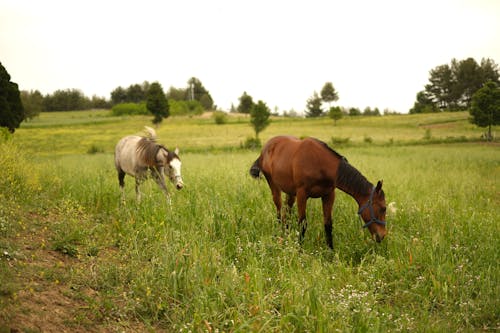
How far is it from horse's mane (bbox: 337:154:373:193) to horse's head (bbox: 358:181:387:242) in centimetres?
18

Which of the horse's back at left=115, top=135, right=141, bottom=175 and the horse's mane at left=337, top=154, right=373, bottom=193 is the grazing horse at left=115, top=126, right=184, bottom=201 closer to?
the horse's back at left=115, top=135, right=141, bottom=175

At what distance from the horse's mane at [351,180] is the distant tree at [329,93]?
88204 mm

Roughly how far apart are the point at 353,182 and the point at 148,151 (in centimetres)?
526

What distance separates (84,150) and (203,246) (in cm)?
3474

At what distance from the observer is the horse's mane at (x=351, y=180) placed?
5633mm

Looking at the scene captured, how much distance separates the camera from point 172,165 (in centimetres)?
798

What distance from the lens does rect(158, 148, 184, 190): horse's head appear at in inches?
313

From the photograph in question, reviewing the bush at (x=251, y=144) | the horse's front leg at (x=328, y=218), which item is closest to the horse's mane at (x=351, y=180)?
the horse's front leg at (x=328, y=218)

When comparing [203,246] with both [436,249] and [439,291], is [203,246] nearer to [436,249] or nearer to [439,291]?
[439,291]

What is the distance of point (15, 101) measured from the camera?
74.7ft

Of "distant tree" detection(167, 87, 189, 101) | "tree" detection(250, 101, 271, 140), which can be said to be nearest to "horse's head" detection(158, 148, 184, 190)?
"tree" detection(250, 101, 271, 140)

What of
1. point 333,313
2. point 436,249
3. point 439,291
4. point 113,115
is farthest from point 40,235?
point 113,115

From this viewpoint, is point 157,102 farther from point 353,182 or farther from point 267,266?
point 267,266

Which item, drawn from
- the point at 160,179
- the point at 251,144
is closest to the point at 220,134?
the point at 251,144
